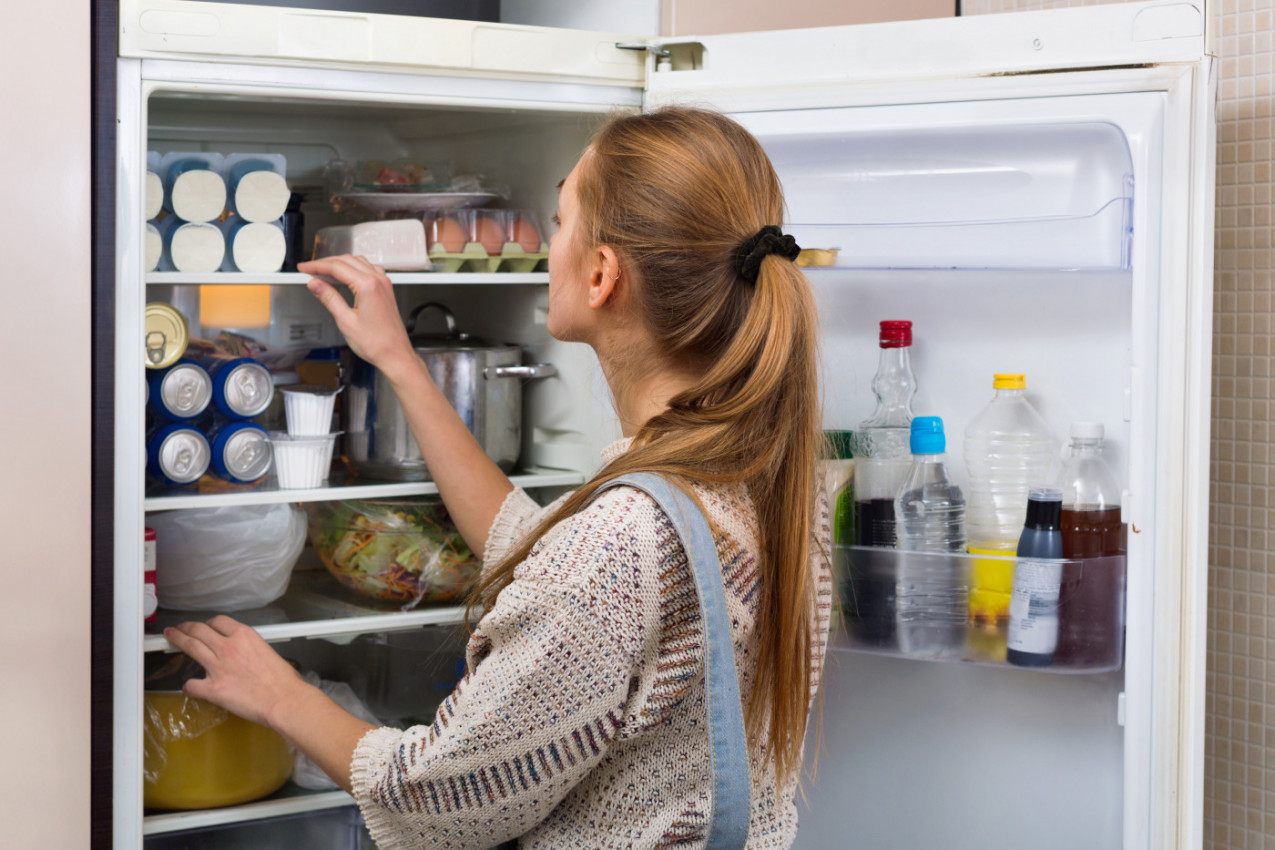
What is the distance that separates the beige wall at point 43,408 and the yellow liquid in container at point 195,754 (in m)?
0.23

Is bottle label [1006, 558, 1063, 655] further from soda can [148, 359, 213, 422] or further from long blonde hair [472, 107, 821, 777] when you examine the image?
soda can [148, 359, 213, 422]

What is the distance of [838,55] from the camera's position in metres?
1.22

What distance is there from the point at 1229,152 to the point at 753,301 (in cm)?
99

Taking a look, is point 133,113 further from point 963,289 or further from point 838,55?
point 963,289

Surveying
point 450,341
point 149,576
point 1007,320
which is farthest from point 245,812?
point 1007,320

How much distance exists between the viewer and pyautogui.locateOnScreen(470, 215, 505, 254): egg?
4.77ft

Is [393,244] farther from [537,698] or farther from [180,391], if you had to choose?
[537,698]

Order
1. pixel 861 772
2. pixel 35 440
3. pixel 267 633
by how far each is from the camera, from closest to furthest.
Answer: pixel 35 440 → pixel 267 633 → pixel 861 772

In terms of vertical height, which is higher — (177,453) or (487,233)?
(487,233)

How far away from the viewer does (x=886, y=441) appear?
1333 mm

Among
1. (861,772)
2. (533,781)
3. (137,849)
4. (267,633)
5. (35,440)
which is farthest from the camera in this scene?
(861,772)

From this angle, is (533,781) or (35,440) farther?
(35,440)

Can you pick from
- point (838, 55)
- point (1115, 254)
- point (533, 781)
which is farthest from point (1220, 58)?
point (533, 781)

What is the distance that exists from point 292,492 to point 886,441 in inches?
28.8
